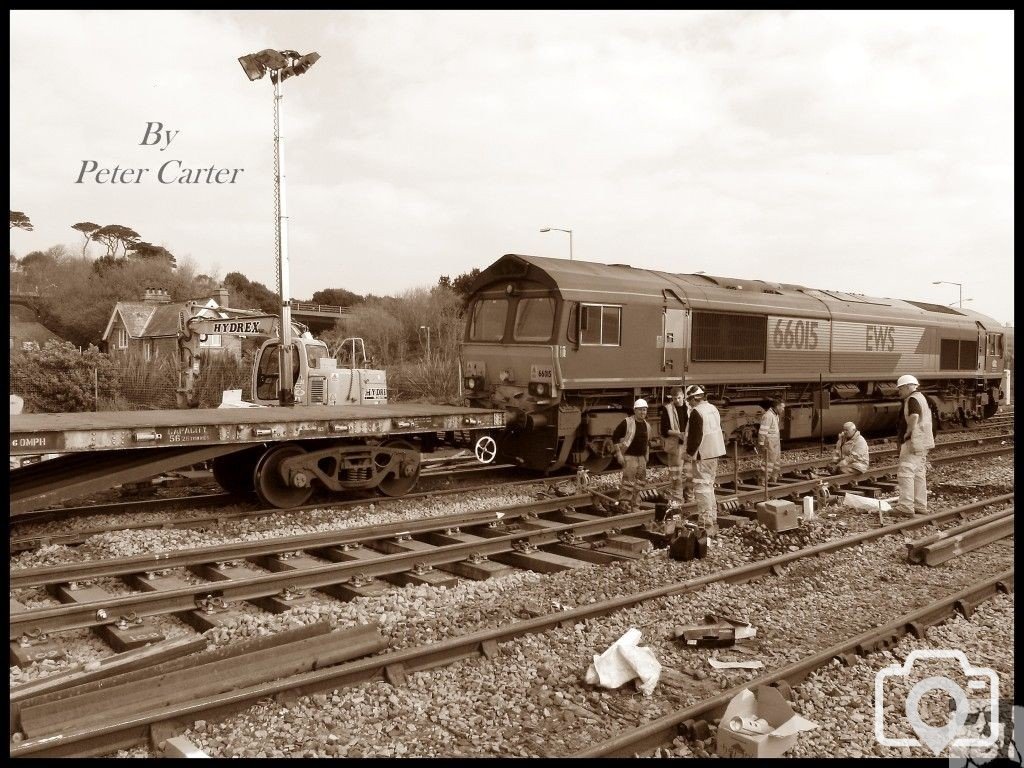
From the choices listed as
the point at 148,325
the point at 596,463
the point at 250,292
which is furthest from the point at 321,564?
the point at 250,292

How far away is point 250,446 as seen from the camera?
989 cm

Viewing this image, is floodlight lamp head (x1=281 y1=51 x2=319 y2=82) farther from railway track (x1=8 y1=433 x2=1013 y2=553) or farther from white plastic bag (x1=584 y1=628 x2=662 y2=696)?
white plastic bag (x1=584 y1=628 x2=662 y2=696)

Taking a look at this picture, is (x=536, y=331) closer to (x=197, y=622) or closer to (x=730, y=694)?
(x=197, y=622)

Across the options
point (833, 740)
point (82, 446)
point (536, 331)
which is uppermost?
point (536, 331)

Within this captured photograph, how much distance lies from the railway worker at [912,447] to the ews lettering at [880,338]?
7.99 metres

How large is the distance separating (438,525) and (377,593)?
211 cm

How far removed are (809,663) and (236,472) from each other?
8.26 meters

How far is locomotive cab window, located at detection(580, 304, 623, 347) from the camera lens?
41.1ft

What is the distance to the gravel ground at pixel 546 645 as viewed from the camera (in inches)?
180

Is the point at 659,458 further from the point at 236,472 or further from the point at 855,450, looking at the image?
the point at 236,472

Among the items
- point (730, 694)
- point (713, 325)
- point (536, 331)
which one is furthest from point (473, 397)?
point (730, 694)

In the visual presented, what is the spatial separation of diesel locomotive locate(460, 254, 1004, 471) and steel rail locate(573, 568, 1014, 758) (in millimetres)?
6354

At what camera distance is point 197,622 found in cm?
638

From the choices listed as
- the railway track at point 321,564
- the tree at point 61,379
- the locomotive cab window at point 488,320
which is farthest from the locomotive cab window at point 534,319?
the tree at point 61,379
